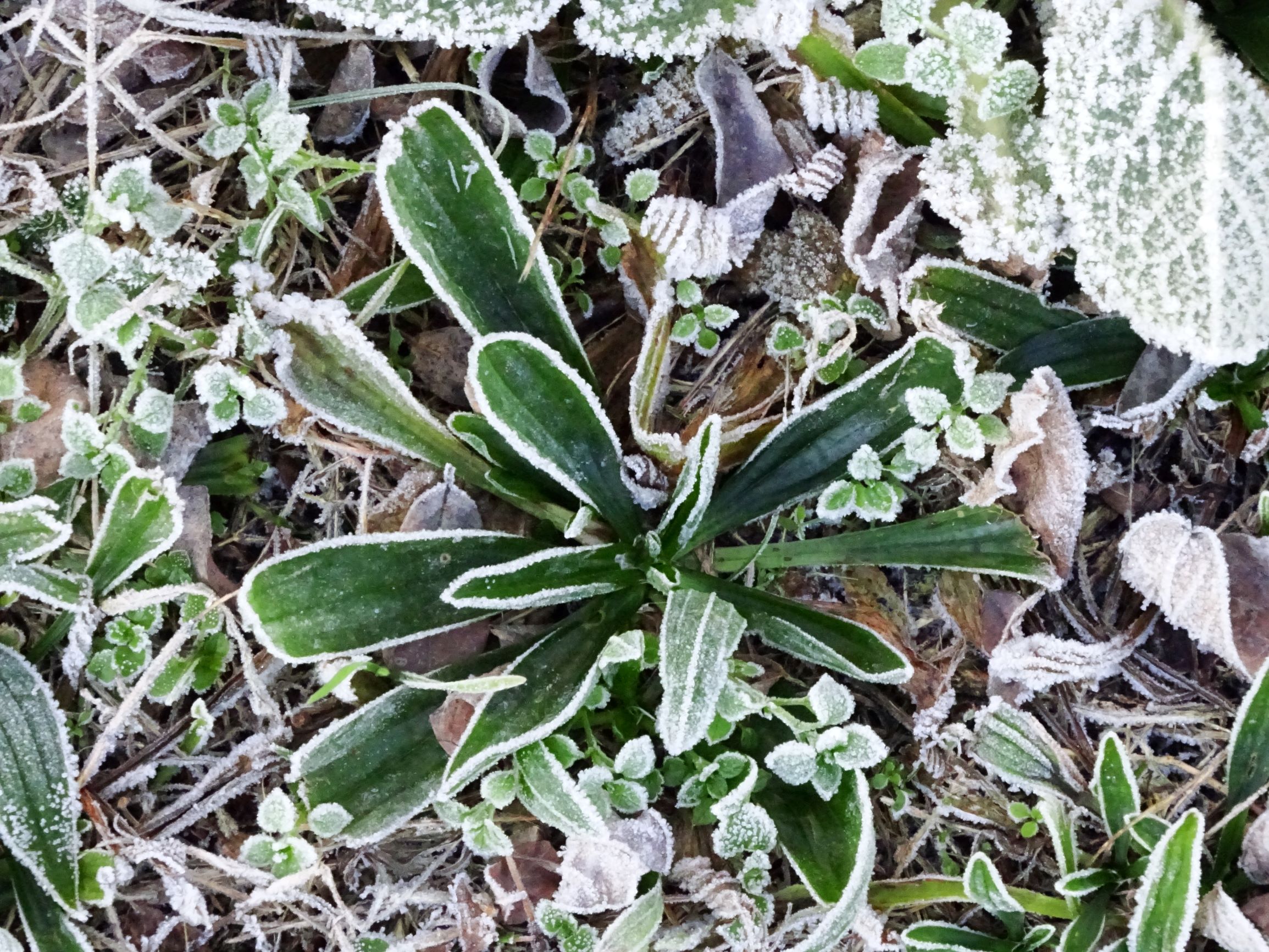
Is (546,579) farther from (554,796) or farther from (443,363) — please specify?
(443,363)

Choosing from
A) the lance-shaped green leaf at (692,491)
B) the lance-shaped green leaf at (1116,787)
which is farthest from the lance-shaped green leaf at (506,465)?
the lance-shaped green leaf at (1116,787)

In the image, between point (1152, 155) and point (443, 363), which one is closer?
point (1152, 155)

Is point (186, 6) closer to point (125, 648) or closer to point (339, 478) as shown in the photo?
point (339, 478)

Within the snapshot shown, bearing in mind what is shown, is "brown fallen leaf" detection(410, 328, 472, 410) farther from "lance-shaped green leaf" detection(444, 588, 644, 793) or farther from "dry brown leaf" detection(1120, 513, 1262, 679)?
"dry brown leaf" detection(1120, 513, 1262, 679)

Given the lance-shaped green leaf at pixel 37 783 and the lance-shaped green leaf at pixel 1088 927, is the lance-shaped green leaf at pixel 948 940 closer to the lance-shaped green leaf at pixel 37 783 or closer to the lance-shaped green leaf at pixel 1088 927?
the lance-shaped green leaf at pixel 1088 927

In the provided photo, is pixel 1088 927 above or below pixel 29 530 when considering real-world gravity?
below

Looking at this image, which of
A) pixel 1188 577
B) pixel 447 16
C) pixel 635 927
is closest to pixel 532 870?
pixel 635 927

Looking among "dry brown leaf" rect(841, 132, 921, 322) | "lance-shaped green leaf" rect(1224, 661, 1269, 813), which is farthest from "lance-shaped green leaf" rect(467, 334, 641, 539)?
"lance-shaped green leaf" rect(1224, 661, 1269, 813)
